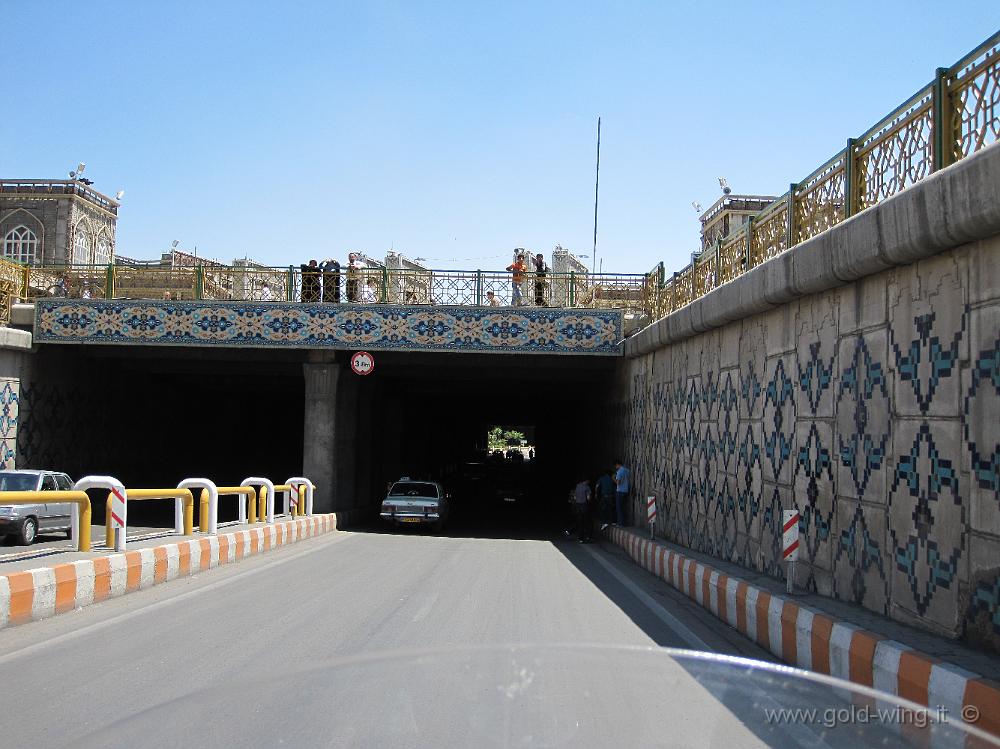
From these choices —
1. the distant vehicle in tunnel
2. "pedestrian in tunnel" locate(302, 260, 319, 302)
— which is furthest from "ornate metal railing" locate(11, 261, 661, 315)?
the distant vehicle in tunnel

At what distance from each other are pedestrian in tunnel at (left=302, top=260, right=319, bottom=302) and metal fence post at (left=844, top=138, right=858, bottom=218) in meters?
15.7

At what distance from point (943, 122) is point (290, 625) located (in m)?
6.99

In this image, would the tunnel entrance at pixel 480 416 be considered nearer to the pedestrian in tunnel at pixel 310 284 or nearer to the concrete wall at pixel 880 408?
the pedestrian in tunnel at pixel 310 284

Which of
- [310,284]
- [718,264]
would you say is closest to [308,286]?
[310,284]

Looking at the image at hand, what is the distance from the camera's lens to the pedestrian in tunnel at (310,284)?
2233 centimetres

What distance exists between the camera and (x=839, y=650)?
645 centimetres

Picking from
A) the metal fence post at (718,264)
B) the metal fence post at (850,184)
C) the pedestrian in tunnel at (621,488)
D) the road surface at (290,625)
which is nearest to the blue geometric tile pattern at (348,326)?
the pedestrian in tunnel at (621,488)

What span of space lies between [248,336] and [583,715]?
68.8 feet

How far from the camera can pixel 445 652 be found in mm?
2449

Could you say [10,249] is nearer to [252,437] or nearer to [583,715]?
[252,437]

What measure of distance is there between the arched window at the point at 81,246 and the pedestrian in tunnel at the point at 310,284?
33454mm

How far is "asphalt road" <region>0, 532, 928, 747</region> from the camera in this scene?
2.24 metres

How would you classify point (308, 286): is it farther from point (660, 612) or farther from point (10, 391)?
point (660, 612)

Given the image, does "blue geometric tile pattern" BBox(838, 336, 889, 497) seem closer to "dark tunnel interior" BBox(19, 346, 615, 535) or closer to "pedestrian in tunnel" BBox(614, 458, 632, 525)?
"pedestrian in tunnel" BBox(614, 458, 632, 525)
